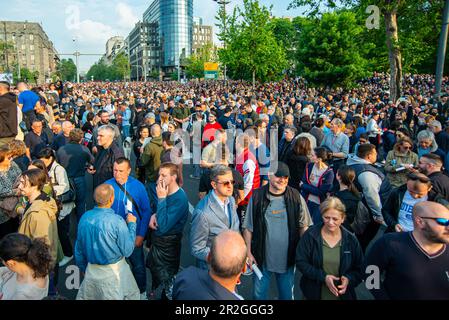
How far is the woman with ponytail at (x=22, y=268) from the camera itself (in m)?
2.65

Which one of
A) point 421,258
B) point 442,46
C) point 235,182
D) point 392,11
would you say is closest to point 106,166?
point 235,182

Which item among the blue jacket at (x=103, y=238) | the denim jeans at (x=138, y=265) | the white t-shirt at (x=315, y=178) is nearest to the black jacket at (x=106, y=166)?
the denim jeans at (x=138, y=265)

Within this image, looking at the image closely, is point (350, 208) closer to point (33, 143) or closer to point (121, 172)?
point (121, 172)

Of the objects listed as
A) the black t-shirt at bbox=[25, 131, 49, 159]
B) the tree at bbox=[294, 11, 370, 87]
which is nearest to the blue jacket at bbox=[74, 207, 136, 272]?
the black t-shirt at bbox=[25, 131, 49, 159]

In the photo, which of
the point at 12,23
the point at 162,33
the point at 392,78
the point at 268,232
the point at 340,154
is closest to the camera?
the point at 268,232

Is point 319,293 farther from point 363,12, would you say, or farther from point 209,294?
point 363,12

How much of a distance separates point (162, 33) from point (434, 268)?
135773 millimetres

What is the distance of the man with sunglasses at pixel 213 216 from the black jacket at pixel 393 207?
175 centimetres

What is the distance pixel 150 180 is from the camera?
598cm

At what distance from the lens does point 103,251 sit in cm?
319

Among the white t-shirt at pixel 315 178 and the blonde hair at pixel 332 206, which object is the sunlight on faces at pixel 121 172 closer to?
the blonde hair at pixel 332 206

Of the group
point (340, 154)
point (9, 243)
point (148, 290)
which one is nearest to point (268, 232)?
point (148, 290)

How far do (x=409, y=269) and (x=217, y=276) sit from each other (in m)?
1.58
